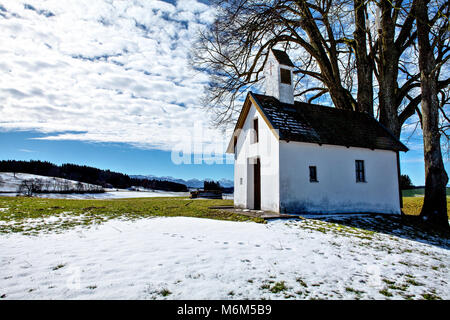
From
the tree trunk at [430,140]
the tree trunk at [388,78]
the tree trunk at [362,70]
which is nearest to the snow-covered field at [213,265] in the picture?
the tree trunk at [430,140]

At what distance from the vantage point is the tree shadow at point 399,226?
9508 millimetres

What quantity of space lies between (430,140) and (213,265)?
46.3 feet

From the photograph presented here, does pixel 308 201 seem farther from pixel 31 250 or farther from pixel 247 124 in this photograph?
pixel 31 250

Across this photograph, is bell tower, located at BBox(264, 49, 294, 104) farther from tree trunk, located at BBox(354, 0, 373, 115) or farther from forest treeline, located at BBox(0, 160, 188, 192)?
forest treeline, located at BBox(0, 160, 188, 192)

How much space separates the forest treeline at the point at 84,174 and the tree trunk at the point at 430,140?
274 feet

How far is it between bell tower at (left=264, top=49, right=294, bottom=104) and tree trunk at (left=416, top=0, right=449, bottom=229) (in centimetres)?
673

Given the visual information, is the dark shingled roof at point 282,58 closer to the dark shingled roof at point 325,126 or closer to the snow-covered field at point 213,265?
the dark shingled roof at point 325,126

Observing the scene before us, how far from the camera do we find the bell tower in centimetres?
1460

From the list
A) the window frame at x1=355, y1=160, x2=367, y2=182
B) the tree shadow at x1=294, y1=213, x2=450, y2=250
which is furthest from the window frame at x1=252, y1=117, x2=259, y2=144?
the window frame at x1=355, y1=160, x2=367, y2=182

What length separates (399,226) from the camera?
11.0m

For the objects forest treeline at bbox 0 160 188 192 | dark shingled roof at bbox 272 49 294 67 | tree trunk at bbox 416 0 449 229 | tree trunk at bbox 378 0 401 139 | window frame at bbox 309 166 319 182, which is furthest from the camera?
forest treeline at bbox 0 160 188 192

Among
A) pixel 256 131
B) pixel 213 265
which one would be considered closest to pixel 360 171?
pixel 256 131

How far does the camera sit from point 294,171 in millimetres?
12148
